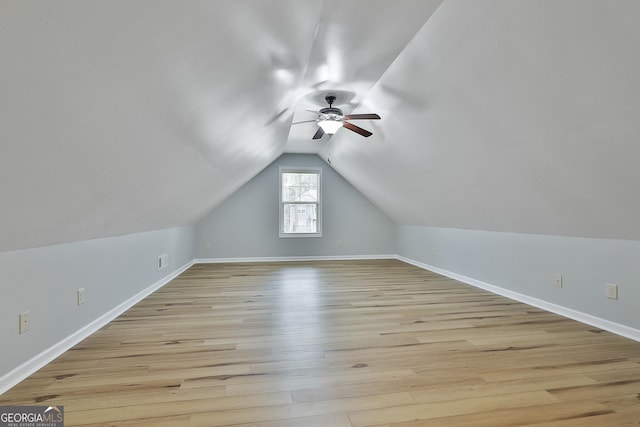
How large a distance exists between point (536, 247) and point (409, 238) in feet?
9.54

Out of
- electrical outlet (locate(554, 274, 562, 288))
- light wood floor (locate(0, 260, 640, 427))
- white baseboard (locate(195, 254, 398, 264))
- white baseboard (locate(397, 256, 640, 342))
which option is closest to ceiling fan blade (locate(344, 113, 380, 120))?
light wood floor (locate(0, 260, 640, 427))

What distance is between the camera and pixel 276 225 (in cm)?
620

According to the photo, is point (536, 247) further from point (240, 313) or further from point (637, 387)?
point (240, 313)

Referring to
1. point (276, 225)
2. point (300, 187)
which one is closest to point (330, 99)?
point (300, 187)

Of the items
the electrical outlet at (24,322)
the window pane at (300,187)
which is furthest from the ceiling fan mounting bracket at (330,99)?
the window pane at (300,187)

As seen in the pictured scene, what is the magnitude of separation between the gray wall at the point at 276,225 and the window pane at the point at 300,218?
0.63 feet

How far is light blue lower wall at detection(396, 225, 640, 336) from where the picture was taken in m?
2.38

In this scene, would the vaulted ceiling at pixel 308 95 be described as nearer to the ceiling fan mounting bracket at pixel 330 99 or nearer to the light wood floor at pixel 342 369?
the ceiling fan mounting bracket at pixel 330 99

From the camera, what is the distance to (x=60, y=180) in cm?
148

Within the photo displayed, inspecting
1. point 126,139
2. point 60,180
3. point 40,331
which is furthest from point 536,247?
point 40,331

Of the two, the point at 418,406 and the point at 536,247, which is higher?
the point at 536,247

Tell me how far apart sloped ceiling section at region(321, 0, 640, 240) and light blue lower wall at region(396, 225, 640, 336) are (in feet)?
0.55

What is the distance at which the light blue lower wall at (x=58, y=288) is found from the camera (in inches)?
64.8

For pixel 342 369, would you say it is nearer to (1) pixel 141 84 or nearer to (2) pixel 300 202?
(1) pixel 141 84
